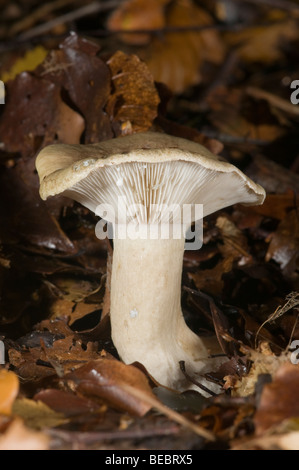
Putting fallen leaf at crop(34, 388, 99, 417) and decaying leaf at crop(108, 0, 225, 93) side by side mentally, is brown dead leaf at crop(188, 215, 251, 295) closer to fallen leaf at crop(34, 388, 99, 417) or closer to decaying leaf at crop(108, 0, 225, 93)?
fallen leaf at crop(34, 388, 99, 417)

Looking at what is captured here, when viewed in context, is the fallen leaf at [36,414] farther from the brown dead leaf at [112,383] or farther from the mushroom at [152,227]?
the mushroom at [152,227]

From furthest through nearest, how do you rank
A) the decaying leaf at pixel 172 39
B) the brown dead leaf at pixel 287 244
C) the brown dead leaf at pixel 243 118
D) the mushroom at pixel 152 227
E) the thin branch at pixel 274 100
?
1. the decaying leaf at pixel 172 39
2. the thin branch at pixel 274 100
3. the brown dead leaf at pixel 243 118
4. the brown dead leaf at pixel 287 244
5. the mushroom at pixel 152 227

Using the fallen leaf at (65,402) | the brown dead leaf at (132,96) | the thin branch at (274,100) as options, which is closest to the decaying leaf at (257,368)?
the fallen leaf at (65,402)

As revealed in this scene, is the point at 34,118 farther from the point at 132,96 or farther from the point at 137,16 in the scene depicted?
the point at 137,16

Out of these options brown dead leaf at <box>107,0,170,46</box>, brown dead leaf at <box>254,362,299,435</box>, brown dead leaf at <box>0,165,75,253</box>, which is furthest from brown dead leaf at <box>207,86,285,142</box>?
brown dead leaf at <box>254,362,299,435</box>

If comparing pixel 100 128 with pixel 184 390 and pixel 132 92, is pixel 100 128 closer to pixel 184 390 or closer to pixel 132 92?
pixel 132 92

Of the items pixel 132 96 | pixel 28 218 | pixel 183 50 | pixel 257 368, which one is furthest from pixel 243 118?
pixel 257 368

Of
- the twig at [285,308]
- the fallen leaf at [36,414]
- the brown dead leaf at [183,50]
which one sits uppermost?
the brown dead leaf at [183,50]
